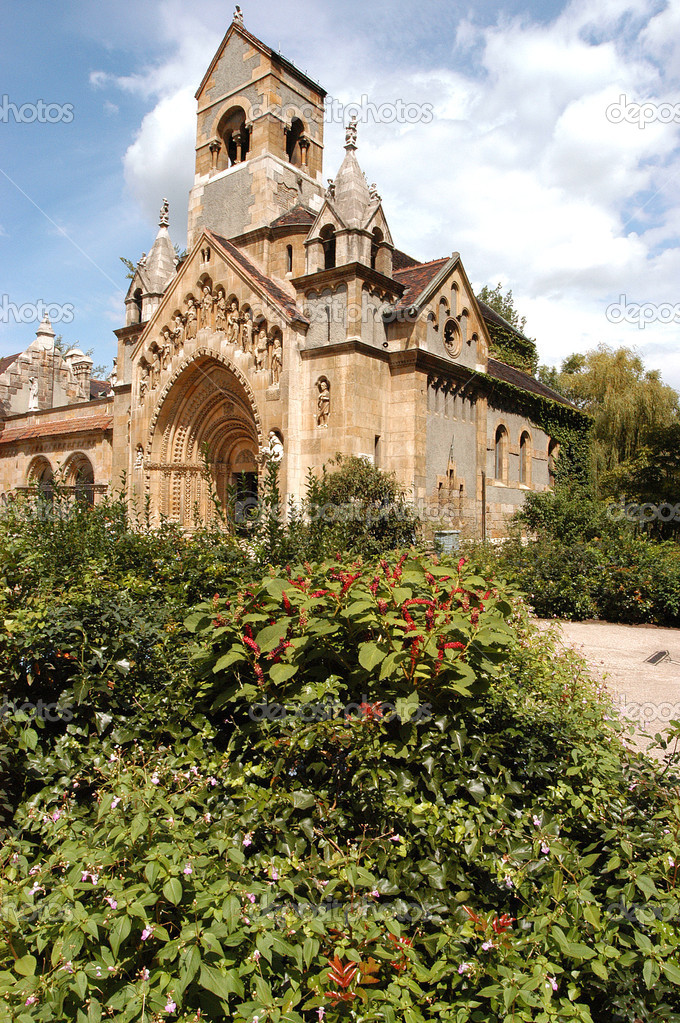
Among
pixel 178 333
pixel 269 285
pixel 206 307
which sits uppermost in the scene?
pixel 269 285

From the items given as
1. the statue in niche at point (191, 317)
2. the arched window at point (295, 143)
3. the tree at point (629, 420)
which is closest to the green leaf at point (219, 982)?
the statue in niche at point (191, 317)

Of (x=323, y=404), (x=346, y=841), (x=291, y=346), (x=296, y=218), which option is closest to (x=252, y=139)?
(x=296, y=218)

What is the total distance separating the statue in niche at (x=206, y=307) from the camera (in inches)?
671

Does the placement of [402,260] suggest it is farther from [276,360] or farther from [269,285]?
[276,360]

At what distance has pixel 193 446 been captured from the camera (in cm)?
1909

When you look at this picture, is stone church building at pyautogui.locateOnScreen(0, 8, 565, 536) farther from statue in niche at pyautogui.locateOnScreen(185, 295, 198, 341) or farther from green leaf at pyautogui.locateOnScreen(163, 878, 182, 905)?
green leaf at pyautogui.locateOnScreen(163, 878, 182, 905)

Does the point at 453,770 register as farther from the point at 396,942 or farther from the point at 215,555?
the point at 215,555

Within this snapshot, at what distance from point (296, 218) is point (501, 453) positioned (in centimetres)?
945

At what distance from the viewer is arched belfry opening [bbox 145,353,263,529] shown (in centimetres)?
1833

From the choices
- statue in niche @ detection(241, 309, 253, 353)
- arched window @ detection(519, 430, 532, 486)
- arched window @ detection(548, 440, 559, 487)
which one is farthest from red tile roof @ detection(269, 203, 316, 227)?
arched window @ detection(548, 440, 559, 487)

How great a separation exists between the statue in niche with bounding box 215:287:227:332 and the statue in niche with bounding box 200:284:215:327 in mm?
224

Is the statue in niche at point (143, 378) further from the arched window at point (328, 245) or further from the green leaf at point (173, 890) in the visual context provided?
the green leaf at point (173, 890)

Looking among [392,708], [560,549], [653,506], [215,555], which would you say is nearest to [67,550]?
[215,555]

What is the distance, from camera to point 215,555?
6094 millimetres
